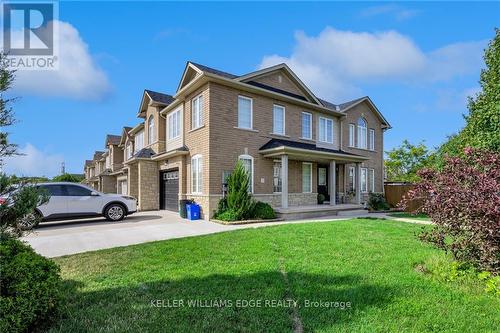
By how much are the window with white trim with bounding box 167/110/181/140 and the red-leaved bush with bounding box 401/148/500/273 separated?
551 inches

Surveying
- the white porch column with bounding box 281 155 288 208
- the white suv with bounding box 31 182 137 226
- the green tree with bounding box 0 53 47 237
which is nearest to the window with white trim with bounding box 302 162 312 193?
the white porch column with bounding box 281 155 288 208

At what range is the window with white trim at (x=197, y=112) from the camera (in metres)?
14.1

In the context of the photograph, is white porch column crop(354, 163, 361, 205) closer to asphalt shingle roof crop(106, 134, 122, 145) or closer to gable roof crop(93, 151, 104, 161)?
asphalt shingle roof crop(106, 134, 122, 145)

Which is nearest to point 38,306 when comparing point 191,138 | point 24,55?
point 24,55

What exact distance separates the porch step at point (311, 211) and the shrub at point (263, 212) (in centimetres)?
70

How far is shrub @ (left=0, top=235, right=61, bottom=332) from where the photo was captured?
2751 millimetres

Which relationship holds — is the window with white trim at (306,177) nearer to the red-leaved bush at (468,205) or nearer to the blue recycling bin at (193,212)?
the blue recycling bin at (193,212)

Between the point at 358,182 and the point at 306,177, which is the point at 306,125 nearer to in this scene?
the point at 306,177

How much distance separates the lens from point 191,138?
14.9 m

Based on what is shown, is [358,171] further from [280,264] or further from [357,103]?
[280,264]

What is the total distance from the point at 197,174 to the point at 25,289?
37.2 feet

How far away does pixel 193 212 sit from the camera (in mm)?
13445

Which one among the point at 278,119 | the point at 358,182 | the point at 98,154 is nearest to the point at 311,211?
the point at 278,119

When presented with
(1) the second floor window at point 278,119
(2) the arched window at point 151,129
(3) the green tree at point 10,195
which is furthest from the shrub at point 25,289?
(2) the arched window at point 151,129
